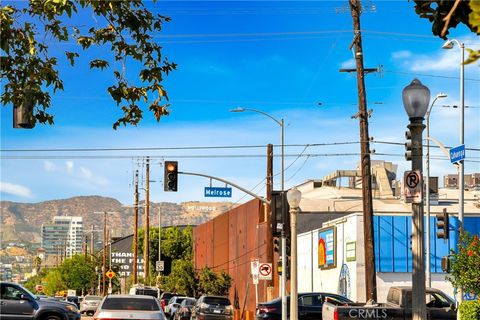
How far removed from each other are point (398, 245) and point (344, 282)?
3.40 meters

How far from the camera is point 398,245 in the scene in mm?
41469

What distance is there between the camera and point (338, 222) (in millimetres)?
43375

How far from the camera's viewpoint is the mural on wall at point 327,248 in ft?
144

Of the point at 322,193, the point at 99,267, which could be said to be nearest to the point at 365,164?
the point at 322,193

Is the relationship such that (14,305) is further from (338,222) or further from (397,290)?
(338,222)

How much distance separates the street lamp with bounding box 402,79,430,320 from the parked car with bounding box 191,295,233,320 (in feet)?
85.7

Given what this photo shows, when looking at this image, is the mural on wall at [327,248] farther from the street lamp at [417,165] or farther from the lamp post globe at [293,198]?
the street lamp at [417,165]

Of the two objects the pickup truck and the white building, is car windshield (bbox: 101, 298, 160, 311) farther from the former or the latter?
the white building

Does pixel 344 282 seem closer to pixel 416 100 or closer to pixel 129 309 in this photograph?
pixel 129 309

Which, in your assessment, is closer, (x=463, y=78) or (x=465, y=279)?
(x=465, y=279)

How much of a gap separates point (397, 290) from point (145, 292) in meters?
29.4

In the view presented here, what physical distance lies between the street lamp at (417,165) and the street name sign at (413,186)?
39 millimetres

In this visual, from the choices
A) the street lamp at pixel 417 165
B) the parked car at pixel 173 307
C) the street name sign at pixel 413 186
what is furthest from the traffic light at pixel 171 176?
the street name sign at pixel 413 186

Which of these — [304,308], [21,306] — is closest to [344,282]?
[304,308]
